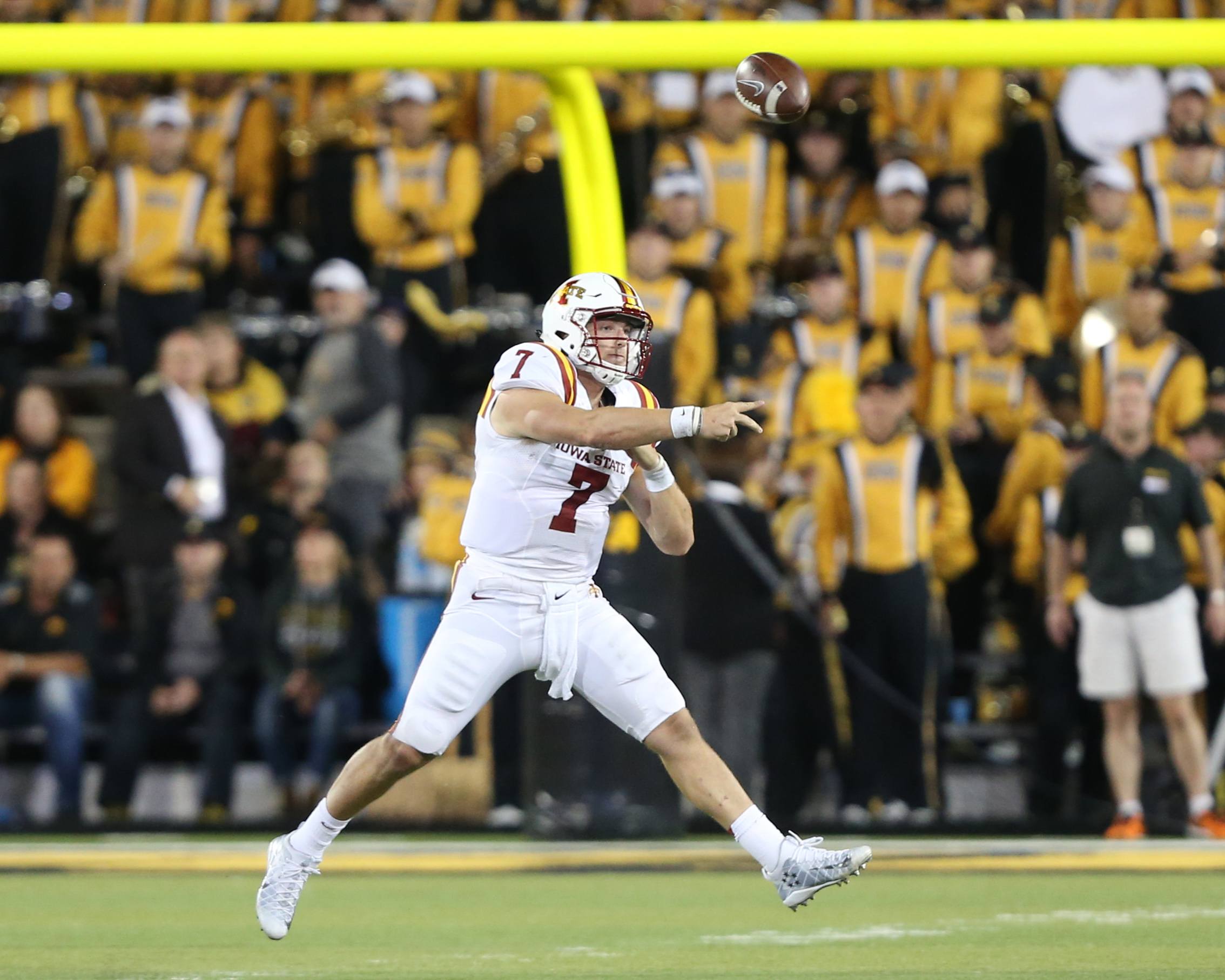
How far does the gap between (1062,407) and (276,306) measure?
4.18 metres

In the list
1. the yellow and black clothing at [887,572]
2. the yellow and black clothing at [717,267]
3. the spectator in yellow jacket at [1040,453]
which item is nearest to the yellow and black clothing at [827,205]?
the yellow and black clothing at [717,267]

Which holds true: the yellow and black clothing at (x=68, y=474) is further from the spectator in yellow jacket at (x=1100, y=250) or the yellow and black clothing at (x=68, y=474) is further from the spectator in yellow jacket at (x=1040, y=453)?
the spectator in yellow jacket at (x=1100, y=250)

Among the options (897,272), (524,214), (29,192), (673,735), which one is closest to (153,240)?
(29,192)

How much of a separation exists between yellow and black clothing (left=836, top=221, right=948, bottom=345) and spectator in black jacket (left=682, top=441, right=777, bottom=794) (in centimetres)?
176

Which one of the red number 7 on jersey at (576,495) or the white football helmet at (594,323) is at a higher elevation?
the white football helmet at (594,323)

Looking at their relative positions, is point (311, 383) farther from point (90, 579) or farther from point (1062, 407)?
point (1062, 407)

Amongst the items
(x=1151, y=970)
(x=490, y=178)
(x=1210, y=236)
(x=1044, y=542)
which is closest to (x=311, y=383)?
(x=490, y=178)

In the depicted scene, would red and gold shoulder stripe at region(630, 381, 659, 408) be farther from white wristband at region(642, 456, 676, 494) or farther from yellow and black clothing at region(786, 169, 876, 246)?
yellow and black clothing at region(786, 169, 876, 246)

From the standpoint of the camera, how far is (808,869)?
526cm

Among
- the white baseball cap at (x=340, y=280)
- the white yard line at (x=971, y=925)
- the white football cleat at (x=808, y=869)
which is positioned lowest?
the white yard line at (x=971, y=925)

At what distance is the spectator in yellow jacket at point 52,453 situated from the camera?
9.76 meters

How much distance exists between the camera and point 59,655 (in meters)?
9.26

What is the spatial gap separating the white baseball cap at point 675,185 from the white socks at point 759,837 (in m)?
5.42

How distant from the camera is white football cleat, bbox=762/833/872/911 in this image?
5.23m
